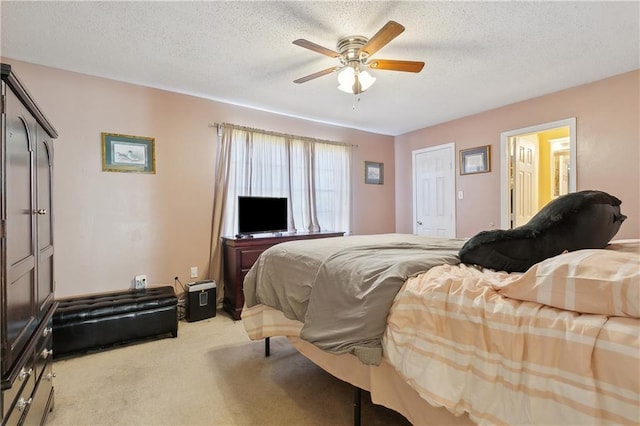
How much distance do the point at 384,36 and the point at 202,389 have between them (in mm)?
2524

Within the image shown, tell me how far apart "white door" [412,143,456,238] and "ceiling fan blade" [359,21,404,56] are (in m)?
2.97

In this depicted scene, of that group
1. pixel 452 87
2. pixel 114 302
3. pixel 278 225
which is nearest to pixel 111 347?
pixel 114 302


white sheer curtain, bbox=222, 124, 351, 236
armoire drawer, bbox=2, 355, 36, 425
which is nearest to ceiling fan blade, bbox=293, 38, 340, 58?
white sheer curtain, bbox=222, 124, 351, 236

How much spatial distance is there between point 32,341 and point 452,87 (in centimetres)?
384

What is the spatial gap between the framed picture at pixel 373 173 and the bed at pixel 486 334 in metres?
3.60

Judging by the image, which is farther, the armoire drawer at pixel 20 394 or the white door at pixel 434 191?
the white door at pixel 434 191

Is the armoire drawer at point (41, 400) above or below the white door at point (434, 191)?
below

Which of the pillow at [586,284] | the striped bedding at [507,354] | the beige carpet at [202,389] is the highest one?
the pillow at [586,284]

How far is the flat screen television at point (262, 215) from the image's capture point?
363cm

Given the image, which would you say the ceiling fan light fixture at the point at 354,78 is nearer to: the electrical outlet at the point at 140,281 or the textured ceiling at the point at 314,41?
the textured ceiling at the point at 314,41

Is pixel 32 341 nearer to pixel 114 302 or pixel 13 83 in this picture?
pixel 13 83

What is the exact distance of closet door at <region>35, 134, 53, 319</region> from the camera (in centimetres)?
146

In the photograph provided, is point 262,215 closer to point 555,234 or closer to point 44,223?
point 44,223

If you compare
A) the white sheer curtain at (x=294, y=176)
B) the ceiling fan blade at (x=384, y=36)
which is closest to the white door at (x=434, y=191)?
the white sheer curtain at (x=294, y=176)
